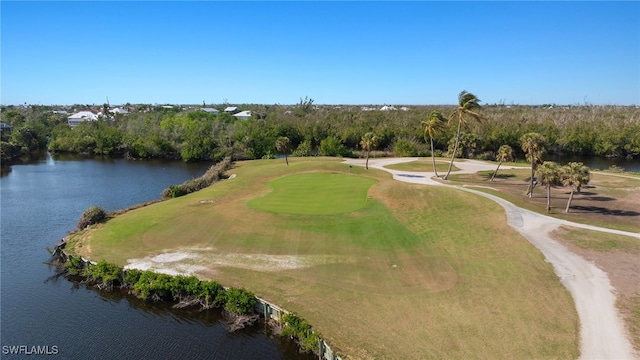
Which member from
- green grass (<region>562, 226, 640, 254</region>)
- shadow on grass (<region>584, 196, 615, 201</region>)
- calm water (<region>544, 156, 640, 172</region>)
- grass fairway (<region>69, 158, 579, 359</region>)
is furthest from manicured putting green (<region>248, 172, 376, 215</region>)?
→ calm water (<region>544, 156, 640, 172</region>)

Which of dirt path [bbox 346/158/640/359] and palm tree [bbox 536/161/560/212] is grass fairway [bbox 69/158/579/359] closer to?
dirt path [bbox 346/158/640/359]

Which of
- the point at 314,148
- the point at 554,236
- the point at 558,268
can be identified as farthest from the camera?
the point at 314,148

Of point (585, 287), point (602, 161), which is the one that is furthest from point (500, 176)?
point (602, 161)

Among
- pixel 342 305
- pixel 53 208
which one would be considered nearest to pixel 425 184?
pixel 342 305

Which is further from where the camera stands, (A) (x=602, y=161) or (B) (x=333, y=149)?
(A) (x=602, y=161)

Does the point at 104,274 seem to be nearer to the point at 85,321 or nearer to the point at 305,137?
the point at 85,321

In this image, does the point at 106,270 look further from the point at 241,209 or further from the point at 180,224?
the point at 241,209

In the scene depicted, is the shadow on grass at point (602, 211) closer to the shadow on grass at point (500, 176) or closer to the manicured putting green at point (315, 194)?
the shadow on grass at point (500, 176)
